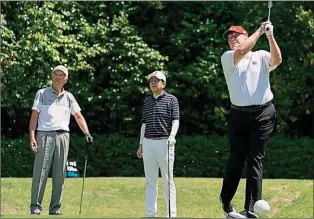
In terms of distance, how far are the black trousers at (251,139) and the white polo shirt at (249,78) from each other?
0.10m

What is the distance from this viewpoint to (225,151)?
2281 cm

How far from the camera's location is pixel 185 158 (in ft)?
74.3

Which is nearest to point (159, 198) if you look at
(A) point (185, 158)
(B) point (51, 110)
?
(B) point (51, 110)

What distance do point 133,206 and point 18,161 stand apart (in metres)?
9.75

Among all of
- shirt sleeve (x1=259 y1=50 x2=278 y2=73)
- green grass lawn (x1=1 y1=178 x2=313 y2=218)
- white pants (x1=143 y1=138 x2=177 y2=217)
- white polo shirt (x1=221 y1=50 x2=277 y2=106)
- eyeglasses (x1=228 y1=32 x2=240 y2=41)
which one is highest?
eyeglasses (x1=228 y1=32 x2=240 y2=41)

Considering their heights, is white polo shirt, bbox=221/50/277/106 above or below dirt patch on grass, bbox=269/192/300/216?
above

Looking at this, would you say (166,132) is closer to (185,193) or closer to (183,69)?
(185,193)

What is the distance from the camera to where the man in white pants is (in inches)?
393

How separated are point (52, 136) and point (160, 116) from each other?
4.64ft

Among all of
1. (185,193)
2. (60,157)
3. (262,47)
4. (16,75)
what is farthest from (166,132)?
(262,47)

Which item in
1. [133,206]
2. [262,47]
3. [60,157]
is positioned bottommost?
[133,206]

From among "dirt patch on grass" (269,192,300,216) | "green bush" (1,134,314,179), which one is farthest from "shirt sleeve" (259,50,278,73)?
"green bush" (1,134,314,179)

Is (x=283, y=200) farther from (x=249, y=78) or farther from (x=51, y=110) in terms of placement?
(x=249, y=78)

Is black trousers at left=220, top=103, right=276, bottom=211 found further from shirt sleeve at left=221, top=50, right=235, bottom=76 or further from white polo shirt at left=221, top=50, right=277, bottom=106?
shirt sleeve at left=221, top=50, right=235, bottom=76
